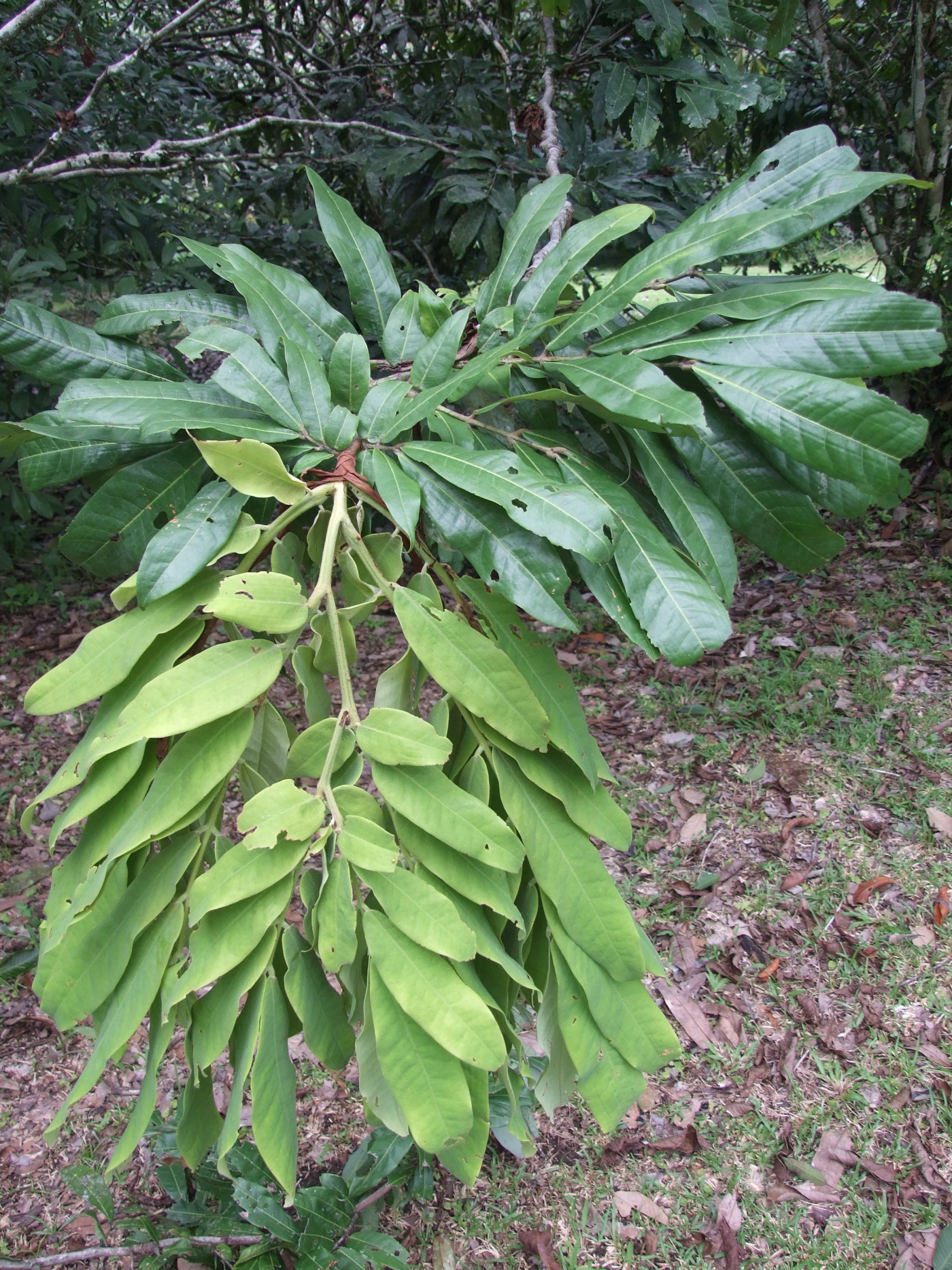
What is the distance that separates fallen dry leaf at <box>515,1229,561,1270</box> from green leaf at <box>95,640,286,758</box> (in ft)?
4.64

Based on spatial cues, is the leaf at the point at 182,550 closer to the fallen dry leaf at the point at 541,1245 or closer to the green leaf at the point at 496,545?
the green leaf at the point at 496,545

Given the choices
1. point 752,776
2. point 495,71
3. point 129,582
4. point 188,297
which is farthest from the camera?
point 495,71

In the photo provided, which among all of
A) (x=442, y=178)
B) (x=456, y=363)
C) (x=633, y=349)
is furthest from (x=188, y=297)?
(x=442, y=178)

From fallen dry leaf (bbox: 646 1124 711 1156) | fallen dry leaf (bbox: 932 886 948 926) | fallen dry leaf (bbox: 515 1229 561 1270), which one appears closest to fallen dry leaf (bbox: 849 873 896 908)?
fallen dry leaf (bbox: 932 886 948 926)

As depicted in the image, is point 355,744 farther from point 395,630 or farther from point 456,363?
point 395,630

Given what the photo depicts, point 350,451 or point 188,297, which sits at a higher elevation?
point 188,297

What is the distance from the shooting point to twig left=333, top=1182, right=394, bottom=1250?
1448mm

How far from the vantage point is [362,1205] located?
154 cm

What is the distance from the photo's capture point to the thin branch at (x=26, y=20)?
1.45 m

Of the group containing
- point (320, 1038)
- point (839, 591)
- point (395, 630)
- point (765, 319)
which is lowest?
point (839, 591)

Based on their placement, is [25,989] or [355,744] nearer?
[355,744]

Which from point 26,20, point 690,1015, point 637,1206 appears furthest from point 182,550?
point 690,1015

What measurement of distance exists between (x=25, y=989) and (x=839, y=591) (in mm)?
3185

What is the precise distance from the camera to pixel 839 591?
3.55m
